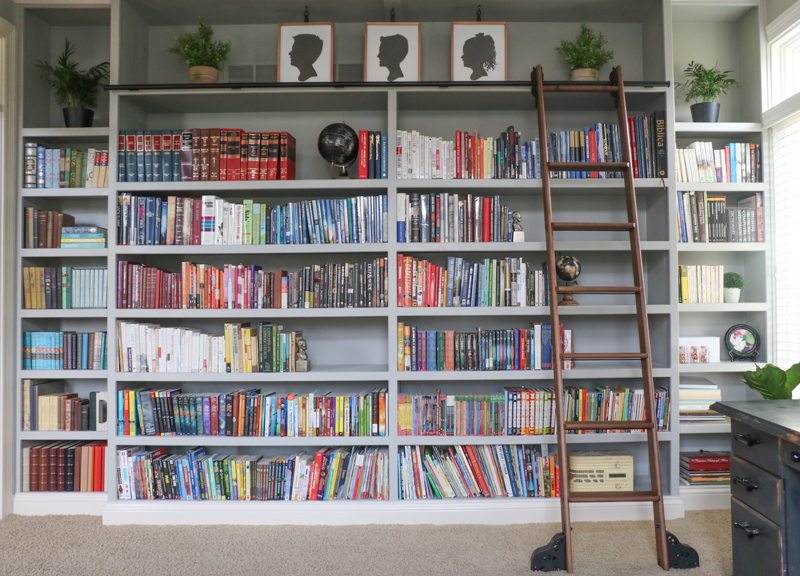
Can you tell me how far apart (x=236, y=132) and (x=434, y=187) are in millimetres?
1056

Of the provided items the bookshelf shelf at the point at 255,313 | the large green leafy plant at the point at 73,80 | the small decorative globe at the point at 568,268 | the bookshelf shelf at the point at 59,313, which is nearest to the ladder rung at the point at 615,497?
the small decorative globe at the point at 568,268

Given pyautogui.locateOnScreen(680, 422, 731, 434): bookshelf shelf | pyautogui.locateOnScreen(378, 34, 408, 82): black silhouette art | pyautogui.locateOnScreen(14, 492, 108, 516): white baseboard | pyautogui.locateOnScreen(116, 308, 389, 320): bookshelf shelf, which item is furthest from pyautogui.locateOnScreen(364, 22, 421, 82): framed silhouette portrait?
pyautogui.locateOnScreen(14, 492, 108, 516): white baseboard

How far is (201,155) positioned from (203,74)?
0.45 m

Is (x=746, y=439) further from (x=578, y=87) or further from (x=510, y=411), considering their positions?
(x=578, y=87)

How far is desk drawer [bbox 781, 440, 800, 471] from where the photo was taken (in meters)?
1.89

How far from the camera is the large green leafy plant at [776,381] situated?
2713 millimetres

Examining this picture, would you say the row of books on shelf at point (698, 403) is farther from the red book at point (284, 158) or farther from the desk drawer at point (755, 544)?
the red book at point (284, 158)

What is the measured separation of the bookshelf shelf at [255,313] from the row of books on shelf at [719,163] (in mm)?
1796

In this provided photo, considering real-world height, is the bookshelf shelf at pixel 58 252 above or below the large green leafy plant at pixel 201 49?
below

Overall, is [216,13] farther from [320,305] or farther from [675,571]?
[675,571]

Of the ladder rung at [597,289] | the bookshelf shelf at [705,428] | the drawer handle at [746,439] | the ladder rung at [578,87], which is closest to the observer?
the drawer handle at [746,439]

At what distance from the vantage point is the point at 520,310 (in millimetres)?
3141

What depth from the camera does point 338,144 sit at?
126 inches

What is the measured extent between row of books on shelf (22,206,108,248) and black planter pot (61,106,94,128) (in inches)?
19.4
